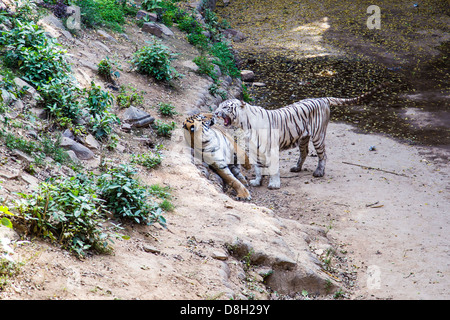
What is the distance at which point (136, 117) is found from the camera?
6.36m

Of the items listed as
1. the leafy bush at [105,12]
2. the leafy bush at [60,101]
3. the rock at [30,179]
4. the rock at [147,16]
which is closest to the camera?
the rock at [30,179]

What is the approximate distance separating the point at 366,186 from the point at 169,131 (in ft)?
9.24

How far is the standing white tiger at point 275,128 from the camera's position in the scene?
6695mm

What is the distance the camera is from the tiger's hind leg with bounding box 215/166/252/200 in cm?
611

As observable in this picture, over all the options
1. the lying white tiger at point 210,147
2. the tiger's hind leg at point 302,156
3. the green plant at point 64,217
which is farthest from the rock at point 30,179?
the tiger's hind leg at point 302,156

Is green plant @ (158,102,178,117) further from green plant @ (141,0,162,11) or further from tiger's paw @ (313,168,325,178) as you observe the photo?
green plant @ (141,0,162,11)

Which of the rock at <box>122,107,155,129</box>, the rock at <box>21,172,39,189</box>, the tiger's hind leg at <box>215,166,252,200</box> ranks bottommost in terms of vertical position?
the tiger's hind leg at <box>215,166,252,200</box>

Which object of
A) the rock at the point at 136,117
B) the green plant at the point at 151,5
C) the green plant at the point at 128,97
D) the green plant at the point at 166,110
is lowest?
the green plant at the point at 166,110

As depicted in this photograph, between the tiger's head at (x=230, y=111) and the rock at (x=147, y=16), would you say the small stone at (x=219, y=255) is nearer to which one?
the tiger's head at (x=230, y=111)

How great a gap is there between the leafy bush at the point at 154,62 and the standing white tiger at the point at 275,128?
59.4 inches

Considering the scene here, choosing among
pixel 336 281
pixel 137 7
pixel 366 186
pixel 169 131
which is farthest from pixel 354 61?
pixel 336 281

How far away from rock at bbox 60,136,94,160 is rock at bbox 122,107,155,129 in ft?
4.38

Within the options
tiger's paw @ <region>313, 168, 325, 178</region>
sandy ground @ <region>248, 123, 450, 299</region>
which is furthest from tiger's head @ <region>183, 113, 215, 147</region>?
tiger's paw @ <region>313, 168, 325, 178</region>

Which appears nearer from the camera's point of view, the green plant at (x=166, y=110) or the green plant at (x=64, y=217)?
the green plant at (x=64, y=217)
